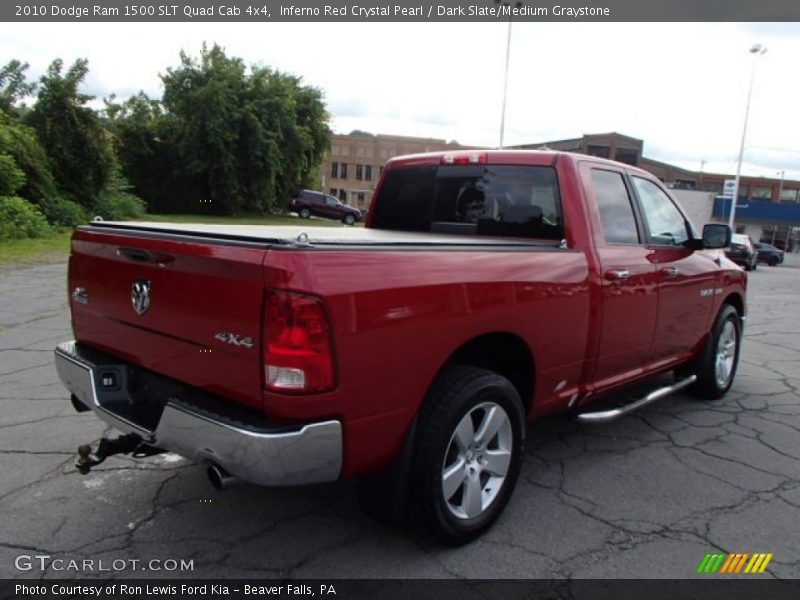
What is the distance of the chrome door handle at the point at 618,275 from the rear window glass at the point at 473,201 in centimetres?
38

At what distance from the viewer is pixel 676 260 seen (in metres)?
4.42

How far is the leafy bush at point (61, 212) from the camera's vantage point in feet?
59.0

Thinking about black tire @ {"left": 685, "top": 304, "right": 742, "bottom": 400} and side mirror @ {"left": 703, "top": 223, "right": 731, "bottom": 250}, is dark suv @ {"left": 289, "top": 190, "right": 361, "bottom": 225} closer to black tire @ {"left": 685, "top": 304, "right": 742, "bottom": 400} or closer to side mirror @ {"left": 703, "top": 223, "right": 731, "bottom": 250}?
black tire @ {"left": 685, "top": 304, "right": 742, "bottom": 400}

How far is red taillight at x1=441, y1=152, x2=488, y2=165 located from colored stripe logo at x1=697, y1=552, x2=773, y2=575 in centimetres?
255

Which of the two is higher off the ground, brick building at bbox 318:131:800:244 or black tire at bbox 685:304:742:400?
brick building at bbox 318:131:800:244

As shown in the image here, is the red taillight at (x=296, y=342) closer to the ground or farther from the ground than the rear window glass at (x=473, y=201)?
closer to the ground

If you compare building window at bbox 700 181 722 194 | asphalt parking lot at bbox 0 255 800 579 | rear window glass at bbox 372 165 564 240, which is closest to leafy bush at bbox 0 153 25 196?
asphalt parking lot at bbox 0 255 800 579

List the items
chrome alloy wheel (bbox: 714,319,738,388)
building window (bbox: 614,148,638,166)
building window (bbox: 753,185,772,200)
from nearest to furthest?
chrome alloy wheel (bbox: 714,319,738,388) < building window (bbox: 614,148,638,166) < building window (bbox: 753,185,772,200)

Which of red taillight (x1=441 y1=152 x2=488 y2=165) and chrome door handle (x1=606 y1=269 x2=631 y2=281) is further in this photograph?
red taillight (x1=441 y1=152 x2=488 y2=165)

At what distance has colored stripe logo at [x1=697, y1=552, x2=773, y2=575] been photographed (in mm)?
2812

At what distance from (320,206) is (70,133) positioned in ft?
63.7

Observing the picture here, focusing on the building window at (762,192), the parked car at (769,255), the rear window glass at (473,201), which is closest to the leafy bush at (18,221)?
the rear window glass at (473,201)

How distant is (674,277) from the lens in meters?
4.33

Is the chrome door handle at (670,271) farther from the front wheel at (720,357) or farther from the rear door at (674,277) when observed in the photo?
the front wheel at (720,357)
